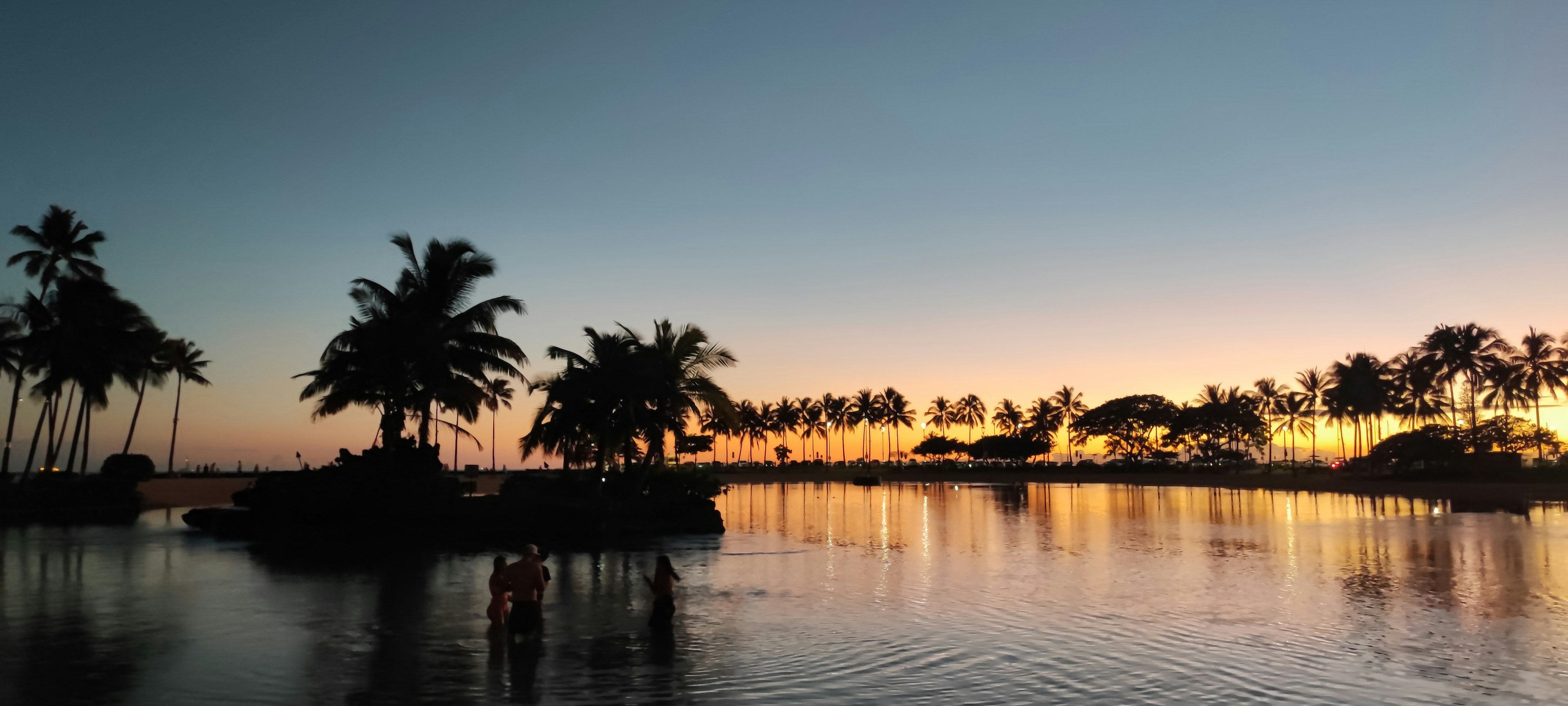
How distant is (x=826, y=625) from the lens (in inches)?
539

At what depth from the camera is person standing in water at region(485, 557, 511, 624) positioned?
40.9 ft

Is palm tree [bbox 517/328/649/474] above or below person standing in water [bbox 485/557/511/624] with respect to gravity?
above

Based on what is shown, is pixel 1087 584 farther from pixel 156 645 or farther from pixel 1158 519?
pixel 1158 519

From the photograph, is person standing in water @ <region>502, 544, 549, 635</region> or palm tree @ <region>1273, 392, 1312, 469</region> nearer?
person standing in water @ <region>502, 544, 549, 635</region>

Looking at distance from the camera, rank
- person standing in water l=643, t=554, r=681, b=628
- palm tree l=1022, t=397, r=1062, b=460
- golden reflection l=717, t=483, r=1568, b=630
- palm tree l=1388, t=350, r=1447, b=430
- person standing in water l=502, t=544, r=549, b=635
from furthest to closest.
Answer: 1. palm tree l=1022, t=397, r=1062, b=460
2. palm tree l=1388, t=350, r=1447, b=430
3. golden reflection l=717, t=483, r=1568, b=630
4. person standing in water l=643, t=554, r=681, b=628
5. person standing in water l=502, t=544, r=549, b=635

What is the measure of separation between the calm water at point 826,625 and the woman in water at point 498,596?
0.35 m

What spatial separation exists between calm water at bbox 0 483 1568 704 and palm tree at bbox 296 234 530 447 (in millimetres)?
5720

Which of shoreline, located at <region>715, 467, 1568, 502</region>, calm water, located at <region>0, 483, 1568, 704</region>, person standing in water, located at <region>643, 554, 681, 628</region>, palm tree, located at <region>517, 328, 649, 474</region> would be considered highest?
palm tree, located at <region>517, 328, 649, 474</region>

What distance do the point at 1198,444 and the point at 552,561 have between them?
108 meters

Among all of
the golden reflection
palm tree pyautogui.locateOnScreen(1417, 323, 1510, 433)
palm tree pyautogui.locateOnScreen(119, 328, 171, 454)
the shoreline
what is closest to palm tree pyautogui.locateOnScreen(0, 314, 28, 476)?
palm tree pyautogui.locateOnScreen(119, 328, 171, 454)

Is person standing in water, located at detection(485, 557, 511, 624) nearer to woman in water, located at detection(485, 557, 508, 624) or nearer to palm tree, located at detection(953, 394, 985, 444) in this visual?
woman in water, located at detection(485, 557, 508, 624)

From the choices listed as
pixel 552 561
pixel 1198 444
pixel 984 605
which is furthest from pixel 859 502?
pixel 1198 444

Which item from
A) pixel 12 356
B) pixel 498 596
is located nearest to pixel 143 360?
pixel 12 356

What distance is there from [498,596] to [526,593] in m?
0.88
